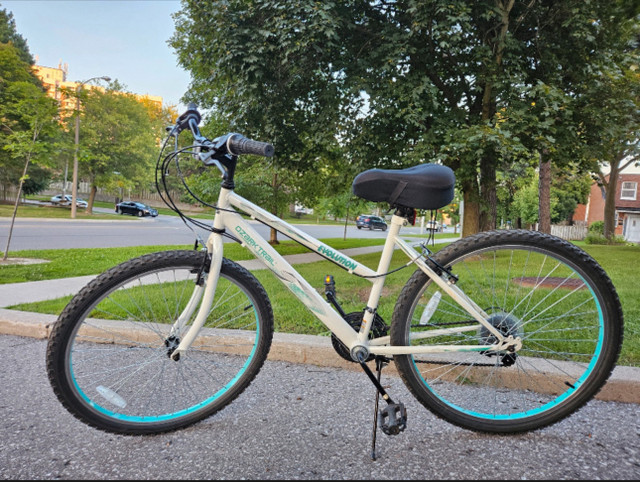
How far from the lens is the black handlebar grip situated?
2.04 m

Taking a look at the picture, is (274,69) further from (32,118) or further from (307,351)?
(307,351)

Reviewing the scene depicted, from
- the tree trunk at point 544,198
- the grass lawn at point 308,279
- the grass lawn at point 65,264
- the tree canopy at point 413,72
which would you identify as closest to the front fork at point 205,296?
the grass lawn at point 308,279

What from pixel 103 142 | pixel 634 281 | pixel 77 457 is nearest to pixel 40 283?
pixel 77 457

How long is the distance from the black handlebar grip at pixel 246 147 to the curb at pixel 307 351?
1.62 meters

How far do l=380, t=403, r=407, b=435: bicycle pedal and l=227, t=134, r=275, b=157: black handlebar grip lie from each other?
1.37 m

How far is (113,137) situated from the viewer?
33.6 m

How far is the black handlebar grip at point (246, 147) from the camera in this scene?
2.04m

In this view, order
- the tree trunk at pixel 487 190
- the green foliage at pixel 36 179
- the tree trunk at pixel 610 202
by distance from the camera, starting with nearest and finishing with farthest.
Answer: the tree trunk at pixel 487 190, the tree trunk at pixel 610 202, the green foliage at pixel 36 179

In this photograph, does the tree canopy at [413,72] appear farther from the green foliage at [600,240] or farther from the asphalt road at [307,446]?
the green foliage at [600,240]

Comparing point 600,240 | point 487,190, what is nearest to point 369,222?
point 600,240

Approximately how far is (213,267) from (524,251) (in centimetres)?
163

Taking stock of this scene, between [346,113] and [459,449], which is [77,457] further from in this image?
[346,113]

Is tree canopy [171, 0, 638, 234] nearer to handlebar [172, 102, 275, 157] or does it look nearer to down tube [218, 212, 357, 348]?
handlebar [172, 102, 275, 157]

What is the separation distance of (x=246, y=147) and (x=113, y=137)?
36.3m
